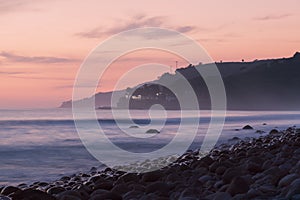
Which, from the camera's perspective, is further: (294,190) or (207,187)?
(207,187)

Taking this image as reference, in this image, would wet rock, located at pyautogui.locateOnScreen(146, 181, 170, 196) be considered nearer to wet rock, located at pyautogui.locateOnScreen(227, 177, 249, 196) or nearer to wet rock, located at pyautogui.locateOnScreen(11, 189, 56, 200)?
wet rock, located at pyautogui.locateOnScreen(227, 177, 249, 196)

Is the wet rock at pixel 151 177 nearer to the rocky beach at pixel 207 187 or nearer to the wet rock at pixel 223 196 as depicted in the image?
the rocky beach at pixel 207 187

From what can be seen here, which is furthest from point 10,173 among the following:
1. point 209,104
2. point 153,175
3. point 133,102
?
point 133,102

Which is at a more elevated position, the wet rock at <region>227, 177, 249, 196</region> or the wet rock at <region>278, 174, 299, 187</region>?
the wet rock at <region>278, 174, 299, 187</region>

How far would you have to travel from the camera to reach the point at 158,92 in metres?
126

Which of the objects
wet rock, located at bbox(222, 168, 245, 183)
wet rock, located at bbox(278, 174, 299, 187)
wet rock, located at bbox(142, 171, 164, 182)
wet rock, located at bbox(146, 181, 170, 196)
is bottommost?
wet rock, located at bbox(142, 171, 164, 182)

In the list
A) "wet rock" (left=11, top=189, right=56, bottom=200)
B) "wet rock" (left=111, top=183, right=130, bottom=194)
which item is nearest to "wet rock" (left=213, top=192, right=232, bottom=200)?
"wet rock" (left=111, top=183, right=130, bottom=194)

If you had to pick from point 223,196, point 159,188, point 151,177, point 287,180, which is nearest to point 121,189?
point 159,188

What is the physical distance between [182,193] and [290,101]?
119m

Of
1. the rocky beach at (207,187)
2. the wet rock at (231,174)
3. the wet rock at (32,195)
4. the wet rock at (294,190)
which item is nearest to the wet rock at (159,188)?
the rocky beach at (207,187)

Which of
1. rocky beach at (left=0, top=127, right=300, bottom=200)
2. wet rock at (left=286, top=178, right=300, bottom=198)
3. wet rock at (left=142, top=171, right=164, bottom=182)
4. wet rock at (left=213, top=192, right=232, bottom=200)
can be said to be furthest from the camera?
wet rock at (left=142, top=171, right=164, bottom=182)

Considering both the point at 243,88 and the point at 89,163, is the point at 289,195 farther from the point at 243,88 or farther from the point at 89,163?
the point at 243,88

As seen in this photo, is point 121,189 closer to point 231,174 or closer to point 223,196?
point 231,174

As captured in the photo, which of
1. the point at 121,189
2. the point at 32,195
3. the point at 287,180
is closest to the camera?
the point at 287,180
